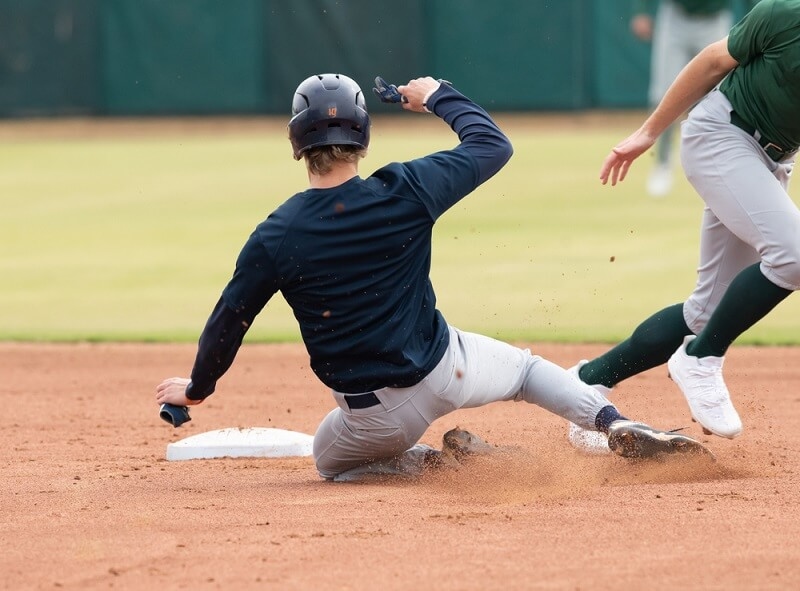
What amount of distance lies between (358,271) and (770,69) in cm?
150

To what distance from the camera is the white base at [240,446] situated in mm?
4978

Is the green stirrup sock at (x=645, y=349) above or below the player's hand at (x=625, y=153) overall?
below

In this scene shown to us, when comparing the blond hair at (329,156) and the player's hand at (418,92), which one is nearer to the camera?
the blond hair at (329,156)

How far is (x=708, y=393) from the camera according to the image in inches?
174

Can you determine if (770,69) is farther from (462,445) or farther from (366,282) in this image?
(462,445)

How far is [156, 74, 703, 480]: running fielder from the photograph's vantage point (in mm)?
3928

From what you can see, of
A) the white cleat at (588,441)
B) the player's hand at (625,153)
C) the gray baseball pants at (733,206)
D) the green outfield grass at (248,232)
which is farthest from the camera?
the green outfield grass at (248,232)

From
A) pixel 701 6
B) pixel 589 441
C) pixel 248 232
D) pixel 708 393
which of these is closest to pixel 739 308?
pixel 708 393

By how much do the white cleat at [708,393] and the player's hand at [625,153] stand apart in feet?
2.20

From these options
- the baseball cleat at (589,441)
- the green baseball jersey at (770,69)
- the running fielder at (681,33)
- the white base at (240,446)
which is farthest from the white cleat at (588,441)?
the running fielder at (681,33)

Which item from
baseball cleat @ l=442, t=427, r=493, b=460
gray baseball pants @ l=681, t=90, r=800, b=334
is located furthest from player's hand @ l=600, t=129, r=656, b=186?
baseball cleat @ l=442, t=427, r=493, b=460

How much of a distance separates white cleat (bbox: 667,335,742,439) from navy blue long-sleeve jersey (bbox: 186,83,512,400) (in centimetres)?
93

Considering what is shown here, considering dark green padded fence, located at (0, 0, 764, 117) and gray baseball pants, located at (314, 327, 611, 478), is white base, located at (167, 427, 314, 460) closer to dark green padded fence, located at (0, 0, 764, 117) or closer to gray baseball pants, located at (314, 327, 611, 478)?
gray baseball pants, located at (314, 327, 611, 478)

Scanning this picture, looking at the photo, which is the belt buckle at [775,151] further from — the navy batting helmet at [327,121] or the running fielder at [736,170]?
the navy batting helmet at [327,121]
